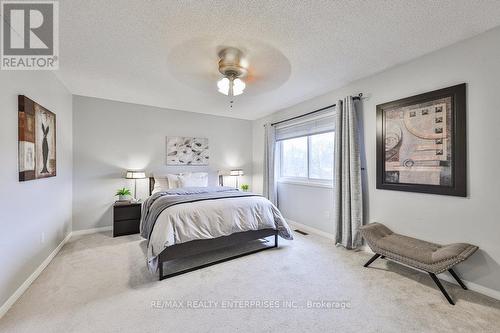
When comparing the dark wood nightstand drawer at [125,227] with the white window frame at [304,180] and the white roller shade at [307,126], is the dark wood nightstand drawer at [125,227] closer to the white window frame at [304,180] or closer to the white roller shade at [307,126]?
the white window frame at [304,180]

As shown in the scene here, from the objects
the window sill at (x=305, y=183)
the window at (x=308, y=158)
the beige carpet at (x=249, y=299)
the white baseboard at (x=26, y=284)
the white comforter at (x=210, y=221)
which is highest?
the window at (x=308, y=158)

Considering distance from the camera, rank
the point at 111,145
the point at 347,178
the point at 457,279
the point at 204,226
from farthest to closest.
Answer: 1. the point at 111,145
2. the point at 347,178
3. the point at 204,226
4. the point at 457,279

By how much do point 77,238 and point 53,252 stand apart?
31.5 inches

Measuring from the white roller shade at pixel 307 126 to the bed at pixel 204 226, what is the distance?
1742 mm

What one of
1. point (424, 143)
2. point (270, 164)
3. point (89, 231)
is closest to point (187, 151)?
point (270, 164)

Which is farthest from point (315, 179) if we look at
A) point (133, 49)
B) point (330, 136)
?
point (133, 49)

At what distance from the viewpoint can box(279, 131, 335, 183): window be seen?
384cm

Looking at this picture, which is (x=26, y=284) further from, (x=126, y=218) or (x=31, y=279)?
(x=126, y=218)

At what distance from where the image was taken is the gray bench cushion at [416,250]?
1.92 meters

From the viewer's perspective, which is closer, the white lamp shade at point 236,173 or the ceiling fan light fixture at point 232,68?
the ceiling fan light fixture at point 232,68

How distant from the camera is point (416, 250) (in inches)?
85.0

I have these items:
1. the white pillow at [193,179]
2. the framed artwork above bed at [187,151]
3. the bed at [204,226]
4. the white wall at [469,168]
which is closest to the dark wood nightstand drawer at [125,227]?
the bed at [204,226]

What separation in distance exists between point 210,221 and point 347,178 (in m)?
2.07
